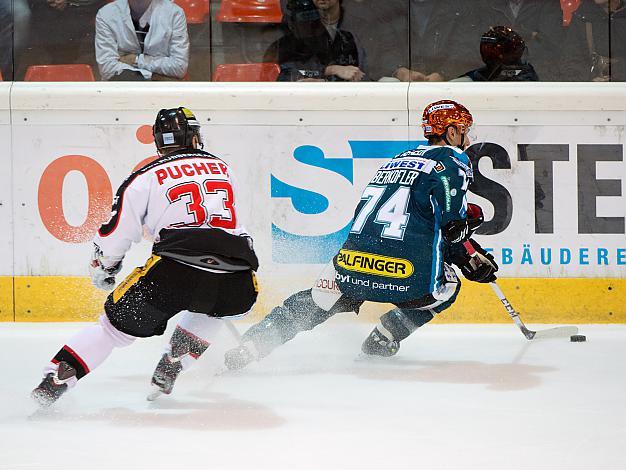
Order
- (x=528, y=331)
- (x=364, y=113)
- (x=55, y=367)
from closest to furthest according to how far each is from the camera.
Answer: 1. (x=55, y=367)
2. (x=528, y=331)
3. (x=364, y=113)

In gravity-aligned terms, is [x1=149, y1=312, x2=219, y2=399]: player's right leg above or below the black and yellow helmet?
below

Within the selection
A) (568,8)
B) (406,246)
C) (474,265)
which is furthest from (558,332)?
(568,8)

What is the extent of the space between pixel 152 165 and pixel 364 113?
2009mm

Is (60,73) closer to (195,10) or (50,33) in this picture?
(50,33)

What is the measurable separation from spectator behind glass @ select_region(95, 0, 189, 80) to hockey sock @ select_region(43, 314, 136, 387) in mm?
2410

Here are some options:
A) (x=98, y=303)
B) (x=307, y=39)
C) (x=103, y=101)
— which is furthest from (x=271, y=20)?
(x=98, y=303)

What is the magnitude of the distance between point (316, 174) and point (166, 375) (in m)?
2.09

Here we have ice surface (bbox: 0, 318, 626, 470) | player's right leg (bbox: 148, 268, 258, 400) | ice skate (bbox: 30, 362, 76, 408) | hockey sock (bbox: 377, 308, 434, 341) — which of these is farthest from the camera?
hockey sock (bbox: 377, 308, 434, 341)

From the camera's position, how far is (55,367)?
3.12 metres

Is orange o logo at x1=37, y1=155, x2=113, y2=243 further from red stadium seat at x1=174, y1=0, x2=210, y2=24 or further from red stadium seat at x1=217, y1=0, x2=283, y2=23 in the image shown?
red stadium seat at x1=217, y1=0, x2=283, y2=23

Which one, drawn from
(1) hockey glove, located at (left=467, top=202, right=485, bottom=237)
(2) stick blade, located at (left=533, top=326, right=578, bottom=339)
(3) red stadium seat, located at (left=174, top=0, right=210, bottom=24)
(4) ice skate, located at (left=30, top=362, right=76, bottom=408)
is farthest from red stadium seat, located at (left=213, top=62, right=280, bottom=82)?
(4) ice skate, located at (left=30, top=362, right=76, bottom=408)

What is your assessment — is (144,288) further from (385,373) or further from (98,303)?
(98,303)

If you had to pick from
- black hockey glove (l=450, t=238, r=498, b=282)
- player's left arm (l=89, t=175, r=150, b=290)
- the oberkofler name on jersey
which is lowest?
black hockey glove (l=450, t=238, r=498, b=282)

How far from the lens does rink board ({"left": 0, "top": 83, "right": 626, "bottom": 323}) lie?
5.08 m
